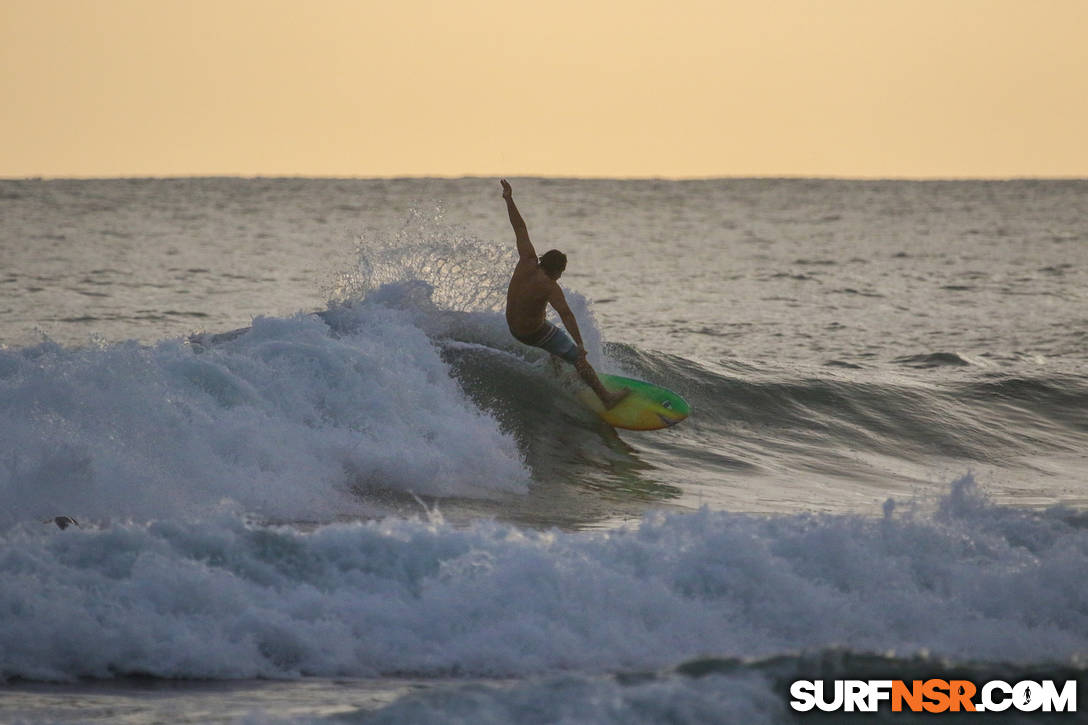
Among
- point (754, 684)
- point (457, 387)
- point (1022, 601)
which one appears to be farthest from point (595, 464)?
point (754, 684)

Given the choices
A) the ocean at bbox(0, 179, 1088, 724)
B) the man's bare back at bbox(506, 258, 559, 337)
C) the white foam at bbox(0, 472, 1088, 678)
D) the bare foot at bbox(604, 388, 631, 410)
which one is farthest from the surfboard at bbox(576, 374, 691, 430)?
the white foam at bbox(0, 472, 1088, 678)

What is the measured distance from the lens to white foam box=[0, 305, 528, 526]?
848 centimetres

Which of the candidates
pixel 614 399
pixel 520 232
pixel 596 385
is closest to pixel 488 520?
pixel 520 232

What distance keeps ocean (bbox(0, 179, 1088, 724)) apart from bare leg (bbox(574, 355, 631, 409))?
1.27 feet

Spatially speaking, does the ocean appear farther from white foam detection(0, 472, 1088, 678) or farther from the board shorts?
the board shorts

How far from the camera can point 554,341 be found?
39.4ft

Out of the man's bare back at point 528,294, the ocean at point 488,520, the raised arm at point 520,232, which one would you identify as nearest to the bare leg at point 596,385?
the ocean at point 488,520

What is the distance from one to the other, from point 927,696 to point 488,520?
2918 millimetres

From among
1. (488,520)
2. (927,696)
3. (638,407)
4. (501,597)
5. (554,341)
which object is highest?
(554,341)

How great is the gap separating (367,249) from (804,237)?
37.4m

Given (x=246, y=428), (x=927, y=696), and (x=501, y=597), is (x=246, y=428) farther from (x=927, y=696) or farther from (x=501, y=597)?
(x=927, y=696)

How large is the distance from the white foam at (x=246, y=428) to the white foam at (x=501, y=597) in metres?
1.35

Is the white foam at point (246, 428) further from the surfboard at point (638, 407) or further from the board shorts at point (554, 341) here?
the surfboard at point (638, 407)

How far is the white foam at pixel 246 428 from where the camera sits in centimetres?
848
